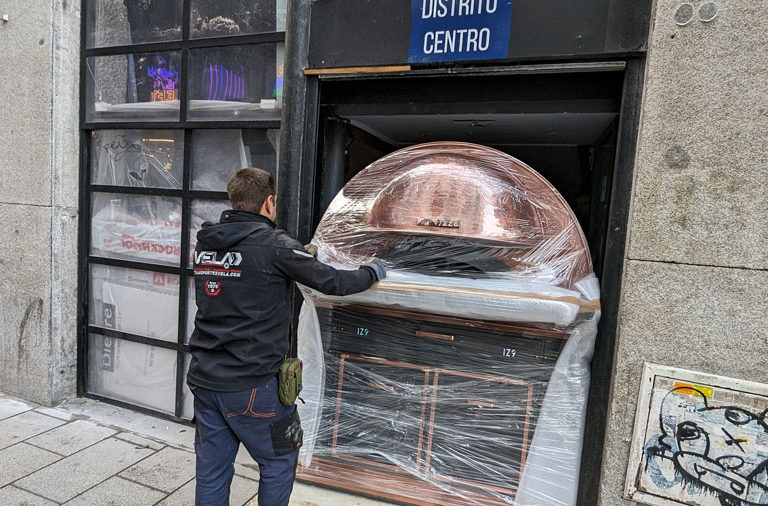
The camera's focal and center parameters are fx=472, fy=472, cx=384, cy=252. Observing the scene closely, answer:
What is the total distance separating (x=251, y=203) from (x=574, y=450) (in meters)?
1.91

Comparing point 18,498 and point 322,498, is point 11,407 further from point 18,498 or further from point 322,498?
point 322,498

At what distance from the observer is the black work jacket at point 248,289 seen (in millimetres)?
2125

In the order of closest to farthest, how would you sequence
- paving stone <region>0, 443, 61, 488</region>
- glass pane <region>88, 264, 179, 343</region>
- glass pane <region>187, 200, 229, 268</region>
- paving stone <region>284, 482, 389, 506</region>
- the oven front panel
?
the oven front panel → paving stone <region>284, 482, 389, 506</region> → paving stone <region>0, 443, 61, 488</region> → glass pane <region>187, 200, 229, 268</region> → glass pane <region>88, 264, 179, 343</region>

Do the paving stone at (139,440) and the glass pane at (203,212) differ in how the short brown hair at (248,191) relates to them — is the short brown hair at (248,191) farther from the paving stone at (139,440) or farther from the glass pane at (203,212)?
the paving stone at (139,440)

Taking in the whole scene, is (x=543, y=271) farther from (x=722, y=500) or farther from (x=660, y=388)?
(x=722, y=500)

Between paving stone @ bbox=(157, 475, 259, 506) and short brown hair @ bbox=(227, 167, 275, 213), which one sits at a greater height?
short brown hair @ bbox=(227, 167, 275, 213)

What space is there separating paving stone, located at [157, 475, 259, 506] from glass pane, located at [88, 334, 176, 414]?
1.06m

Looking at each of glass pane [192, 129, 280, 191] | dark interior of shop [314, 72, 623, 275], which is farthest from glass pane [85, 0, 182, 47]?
dark interior of shop [314, 72, 623, 275]

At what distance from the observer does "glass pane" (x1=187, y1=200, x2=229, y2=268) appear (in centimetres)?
355

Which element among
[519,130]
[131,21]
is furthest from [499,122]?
[131,21]

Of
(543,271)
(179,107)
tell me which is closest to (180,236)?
(179,107)

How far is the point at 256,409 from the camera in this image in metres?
2.14

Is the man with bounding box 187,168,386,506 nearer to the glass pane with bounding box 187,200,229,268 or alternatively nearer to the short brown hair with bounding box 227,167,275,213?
the short brown hair with bounding box 227,167,275,213

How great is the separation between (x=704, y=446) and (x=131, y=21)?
468cm
